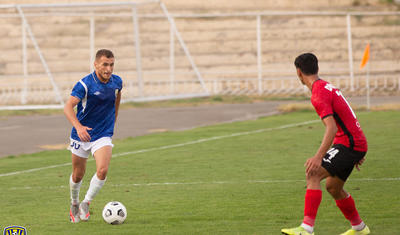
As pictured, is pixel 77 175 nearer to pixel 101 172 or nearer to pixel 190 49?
pixel 101 172

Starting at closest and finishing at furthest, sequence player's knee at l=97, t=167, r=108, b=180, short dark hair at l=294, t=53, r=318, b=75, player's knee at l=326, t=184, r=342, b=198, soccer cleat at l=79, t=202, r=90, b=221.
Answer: short dark hair at l=294, t=53, r=318, b=75 → player's knee at l=326, t=184, r=342, b=198 → player's knee at l=97, t=167, r=108, b=180 → soccer cleat at l=79, t=202, r=90, b=221

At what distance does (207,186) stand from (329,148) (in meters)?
4.41

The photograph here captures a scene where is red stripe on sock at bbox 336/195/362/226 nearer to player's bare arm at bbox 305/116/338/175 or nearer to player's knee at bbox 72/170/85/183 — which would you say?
player's bare arm at bbox 305/116/338/175

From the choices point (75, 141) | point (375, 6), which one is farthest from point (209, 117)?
point (375, 6)

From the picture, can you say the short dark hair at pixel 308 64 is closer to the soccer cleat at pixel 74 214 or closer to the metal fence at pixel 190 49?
the soccer cleat at pixel 74 214

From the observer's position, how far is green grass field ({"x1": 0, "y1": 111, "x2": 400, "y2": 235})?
888 centimetres

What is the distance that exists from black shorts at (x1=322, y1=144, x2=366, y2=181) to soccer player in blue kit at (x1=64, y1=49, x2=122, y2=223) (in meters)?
2.65

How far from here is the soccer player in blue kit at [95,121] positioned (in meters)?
9.14

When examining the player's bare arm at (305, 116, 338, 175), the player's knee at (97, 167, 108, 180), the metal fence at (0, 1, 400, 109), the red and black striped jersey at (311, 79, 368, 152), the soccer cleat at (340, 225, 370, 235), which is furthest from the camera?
the metal fence at (0, 1, 400, 109)

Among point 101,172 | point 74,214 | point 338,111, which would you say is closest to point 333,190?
point 338,111

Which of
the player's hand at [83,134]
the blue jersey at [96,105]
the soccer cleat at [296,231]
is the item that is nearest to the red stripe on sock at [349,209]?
the soccer cleat at [296,231]

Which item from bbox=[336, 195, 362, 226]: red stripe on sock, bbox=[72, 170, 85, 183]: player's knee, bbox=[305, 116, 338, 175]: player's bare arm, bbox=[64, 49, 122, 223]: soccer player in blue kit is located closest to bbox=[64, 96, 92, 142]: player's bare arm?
bbox=[64, 49, 122, 223]: soccer player in blue kit

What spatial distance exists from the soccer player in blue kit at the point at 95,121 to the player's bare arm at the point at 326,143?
2.61m

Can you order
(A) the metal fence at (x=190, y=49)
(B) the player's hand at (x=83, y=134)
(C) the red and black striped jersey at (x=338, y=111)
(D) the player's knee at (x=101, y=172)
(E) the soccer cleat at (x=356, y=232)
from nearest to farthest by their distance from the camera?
(C) the red and black striped jersey at (x=338, y=111), (E) the soccer cleat at (x=356, y=232), (B) the player's hand at (x=83, y=134), (D) the player's knee at (x=101, y=172), (A) the metal fence at (x=190, y=49)
